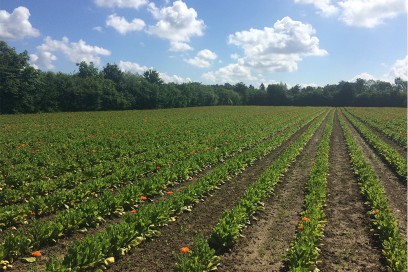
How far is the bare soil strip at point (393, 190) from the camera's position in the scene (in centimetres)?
845

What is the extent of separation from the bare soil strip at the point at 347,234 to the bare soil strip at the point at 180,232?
2.59 meters

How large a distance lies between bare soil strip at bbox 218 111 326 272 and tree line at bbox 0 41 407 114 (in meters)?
55.8

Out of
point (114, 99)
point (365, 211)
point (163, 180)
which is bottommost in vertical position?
point (365, 211)

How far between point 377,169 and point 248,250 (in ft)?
34.4

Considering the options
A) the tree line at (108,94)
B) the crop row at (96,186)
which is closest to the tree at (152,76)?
the tree line at (108,94)

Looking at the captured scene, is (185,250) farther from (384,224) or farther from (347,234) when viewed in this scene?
(384,224)

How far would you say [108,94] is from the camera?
72.9m

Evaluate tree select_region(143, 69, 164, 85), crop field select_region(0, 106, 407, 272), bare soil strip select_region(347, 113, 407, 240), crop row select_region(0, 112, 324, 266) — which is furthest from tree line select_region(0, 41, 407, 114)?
bare soil strip select_region(347, 113, 407, 240)

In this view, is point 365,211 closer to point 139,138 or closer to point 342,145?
point 342,145

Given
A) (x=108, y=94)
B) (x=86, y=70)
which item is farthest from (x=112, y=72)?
(x=108, y=94)

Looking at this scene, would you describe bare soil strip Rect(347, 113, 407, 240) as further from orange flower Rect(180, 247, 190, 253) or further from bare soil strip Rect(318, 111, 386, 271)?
orange flower Rect(180, 247, 190, 253)

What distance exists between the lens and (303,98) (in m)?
138

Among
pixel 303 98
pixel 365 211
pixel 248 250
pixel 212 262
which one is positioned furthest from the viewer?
pixel 303 98

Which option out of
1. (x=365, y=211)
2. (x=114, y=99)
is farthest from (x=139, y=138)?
(x=114, y=99)
